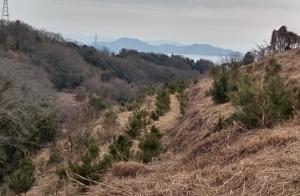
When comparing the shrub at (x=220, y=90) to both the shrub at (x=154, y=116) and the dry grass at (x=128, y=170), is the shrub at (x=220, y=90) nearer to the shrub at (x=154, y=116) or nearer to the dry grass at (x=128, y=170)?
the shrub at (x=154, y=116)

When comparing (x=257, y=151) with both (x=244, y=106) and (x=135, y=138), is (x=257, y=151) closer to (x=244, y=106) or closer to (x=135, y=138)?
(x=244, y=106)

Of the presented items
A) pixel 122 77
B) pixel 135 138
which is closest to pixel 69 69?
pixel 122 77

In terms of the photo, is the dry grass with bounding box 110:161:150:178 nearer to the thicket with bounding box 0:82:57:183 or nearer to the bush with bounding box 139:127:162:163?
the bush with bounding box 139:127:162:163

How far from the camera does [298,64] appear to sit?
20.1 meters

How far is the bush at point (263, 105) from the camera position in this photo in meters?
8.88

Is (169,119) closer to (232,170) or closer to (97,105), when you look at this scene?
(232,170)

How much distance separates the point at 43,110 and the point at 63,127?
5.89 metres

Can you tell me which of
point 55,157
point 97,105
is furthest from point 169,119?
point 97,105

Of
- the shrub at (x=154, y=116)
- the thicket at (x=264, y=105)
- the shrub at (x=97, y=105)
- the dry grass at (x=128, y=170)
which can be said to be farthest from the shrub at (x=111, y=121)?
the dry grass at (x=128, y=170)

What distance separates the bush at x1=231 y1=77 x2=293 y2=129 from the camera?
8883 millimetres

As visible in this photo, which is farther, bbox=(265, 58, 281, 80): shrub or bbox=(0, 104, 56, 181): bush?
bbox=(0, 104, 56, 181): bush

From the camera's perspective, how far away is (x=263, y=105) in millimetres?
9109

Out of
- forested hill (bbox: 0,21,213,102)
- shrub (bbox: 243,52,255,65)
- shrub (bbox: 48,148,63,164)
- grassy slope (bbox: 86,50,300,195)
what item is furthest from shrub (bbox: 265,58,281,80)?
forested hill (bbox: 0,21,213,102)

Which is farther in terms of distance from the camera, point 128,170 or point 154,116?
point 154,116
